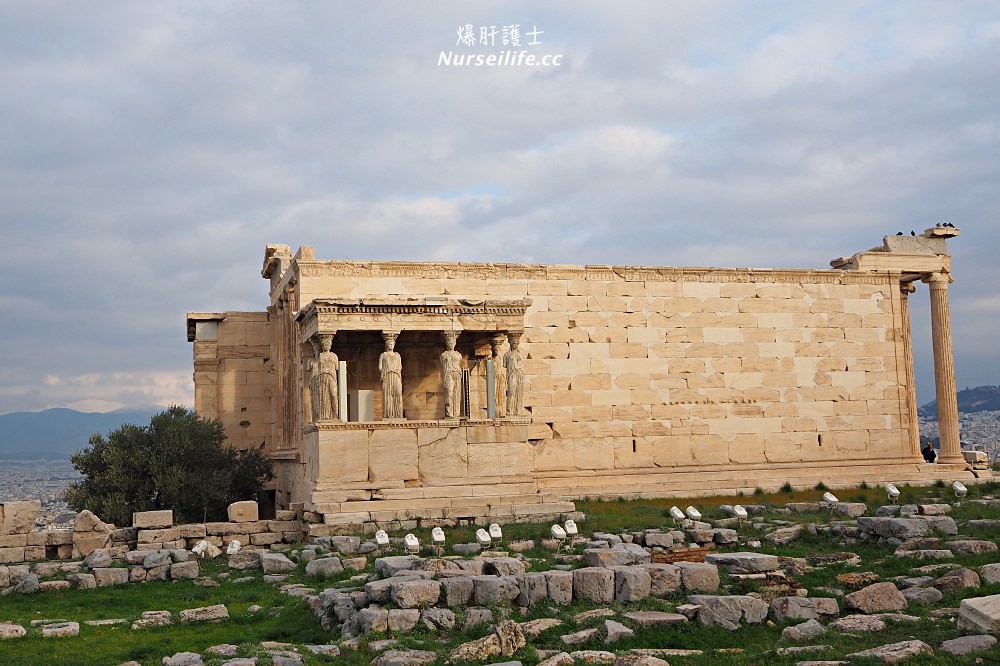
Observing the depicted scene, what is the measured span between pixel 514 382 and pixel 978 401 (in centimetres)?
10955

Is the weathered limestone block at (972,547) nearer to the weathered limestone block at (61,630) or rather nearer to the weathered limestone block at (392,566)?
the weathered limestone block at (392,566)

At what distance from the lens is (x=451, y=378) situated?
19812 millimetres

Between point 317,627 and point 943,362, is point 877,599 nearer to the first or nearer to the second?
point 317,627

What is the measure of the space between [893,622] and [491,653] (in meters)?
3.89

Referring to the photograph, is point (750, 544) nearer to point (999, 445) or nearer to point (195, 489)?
point (195, 489)

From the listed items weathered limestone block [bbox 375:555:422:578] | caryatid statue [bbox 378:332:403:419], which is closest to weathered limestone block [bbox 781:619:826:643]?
weathered limestone block [bbox 375:555:422:578]

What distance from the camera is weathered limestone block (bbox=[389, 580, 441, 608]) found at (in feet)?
34.9

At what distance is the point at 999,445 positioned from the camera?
64.4 meters

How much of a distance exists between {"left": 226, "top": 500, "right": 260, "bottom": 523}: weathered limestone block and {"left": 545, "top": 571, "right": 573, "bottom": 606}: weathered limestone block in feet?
28.4

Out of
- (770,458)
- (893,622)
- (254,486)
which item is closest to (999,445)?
(770,458)

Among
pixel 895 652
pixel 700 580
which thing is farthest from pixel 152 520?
pixel 895 652

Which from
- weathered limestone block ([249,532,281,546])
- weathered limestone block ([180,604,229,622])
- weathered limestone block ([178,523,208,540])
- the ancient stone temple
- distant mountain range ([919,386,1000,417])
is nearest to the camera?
weathered limestone block ([180,604,229,622])

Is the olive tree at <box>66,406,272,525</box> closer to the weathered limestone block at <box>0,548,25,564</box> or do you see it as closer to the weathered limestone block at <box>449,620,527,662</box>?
the weathered limestone block at <box>0,548,25,564</box>

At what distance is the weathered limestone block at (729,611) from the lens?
10125 millimetres
